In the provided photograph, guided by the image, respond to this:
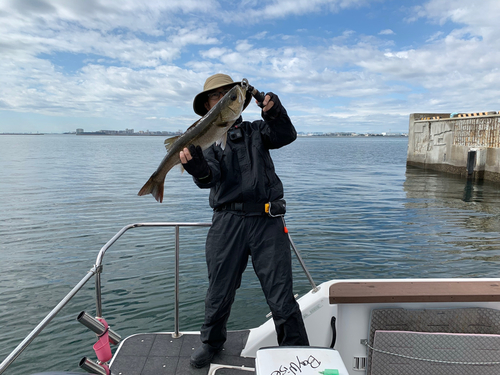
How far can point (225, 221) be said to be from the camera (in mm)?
3211

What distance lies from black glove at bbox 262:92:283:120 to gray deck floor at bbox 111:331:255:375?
7.50ft

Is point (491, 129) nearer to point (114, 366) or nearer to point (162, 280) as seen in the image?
point (162, 280)

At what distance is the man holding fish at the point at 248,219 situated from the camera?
3076mm

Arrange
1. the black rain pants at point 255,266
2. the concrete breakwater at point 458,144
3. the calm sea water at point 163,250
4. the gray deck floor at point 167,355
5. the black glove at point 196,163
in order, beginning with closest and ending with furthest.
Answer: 1. the black glove at point 196,163
2. the black rain pants at point 255,266
3. the gray deck floor at point 167,355
4. the calm sea water at point 163,250
5. the concrete breakwater at point 458,144

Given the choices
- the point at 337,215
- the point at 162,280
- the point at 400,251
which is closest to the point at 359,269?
the point at 400,251

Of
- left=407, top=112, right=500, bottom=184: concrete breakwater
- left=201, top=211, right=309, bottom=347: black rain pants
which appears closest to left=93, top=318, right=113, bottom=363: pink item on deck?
left=201, top=211, right=309, bottom=347: black rain pants

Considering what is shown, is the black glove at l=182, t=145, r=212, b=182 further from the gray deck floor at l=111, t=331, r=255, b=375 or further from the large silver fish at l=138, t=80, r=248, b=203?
the gray deck floor at l=111, t=331, r=255, b=375

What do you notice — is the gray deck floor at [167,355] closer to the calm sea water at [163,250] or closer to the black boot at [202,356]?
the black boot at [202,356]

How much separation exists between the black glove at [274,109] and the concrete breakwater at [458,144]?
22240mm

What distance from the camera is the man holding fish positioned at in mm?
3076

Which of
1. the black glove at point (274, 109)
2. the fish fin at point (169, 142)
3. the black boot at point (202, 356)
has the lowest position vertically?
the black boot at point (202, 356)

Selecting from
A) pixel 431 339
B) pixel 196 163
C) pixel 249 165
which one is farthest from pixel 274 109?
pixel 431 339

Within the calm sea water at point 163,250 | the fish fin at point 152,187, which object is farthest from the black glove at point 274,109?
the calm sea water at point 163,250

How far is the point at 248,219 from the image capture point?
3164 millimetres
